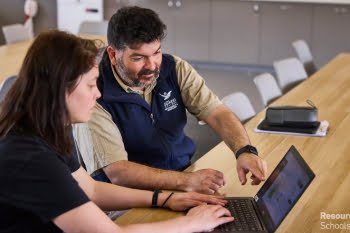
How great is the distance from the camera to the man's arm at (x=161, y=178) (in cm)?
211

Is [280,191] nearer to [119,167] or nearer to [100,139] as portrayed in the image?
[119,167]

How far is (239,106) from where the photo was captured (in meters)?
3.19

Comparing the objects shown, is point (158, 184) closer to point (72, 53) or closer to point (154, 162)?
point (154, 162)

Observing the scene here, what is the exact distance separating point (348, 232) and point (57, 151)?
0.94 m

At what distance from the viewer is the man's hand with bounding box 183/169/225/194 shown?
2100mm

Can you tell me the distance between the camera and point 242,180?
219cm

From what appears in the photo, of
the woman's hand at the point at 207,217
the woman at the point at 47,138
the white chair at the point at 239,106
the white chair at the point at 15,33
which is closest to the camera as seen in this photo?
the woman at the point at 47,138

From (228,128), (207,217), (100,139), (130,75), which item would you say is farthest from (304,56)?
(207,217)

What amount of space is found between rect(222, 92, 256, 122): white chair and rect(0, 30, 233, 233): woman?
1.55 meters

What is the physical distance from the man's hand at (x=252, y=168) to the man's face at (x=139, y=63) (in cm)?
49

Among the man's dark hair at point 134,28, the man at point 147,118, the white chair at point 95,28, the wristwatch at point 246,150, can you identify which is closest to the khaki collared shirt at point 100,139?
the man at point 147,118

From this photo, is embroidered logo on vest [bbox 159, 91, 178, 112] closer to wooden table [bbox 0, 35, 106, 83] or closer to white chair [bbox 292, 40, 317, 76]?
wooden table [bbox 0, 35, 106, 83]

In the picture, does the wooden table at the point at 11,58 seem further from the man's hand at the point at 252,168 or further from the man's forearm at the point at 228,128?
the man's hand at the point at 252,168

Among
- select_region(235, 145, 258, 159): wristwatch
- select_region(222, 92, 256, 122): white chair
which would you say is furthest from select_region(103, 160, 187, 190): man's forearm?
select_region(222, 92, 256, 122): white chair
